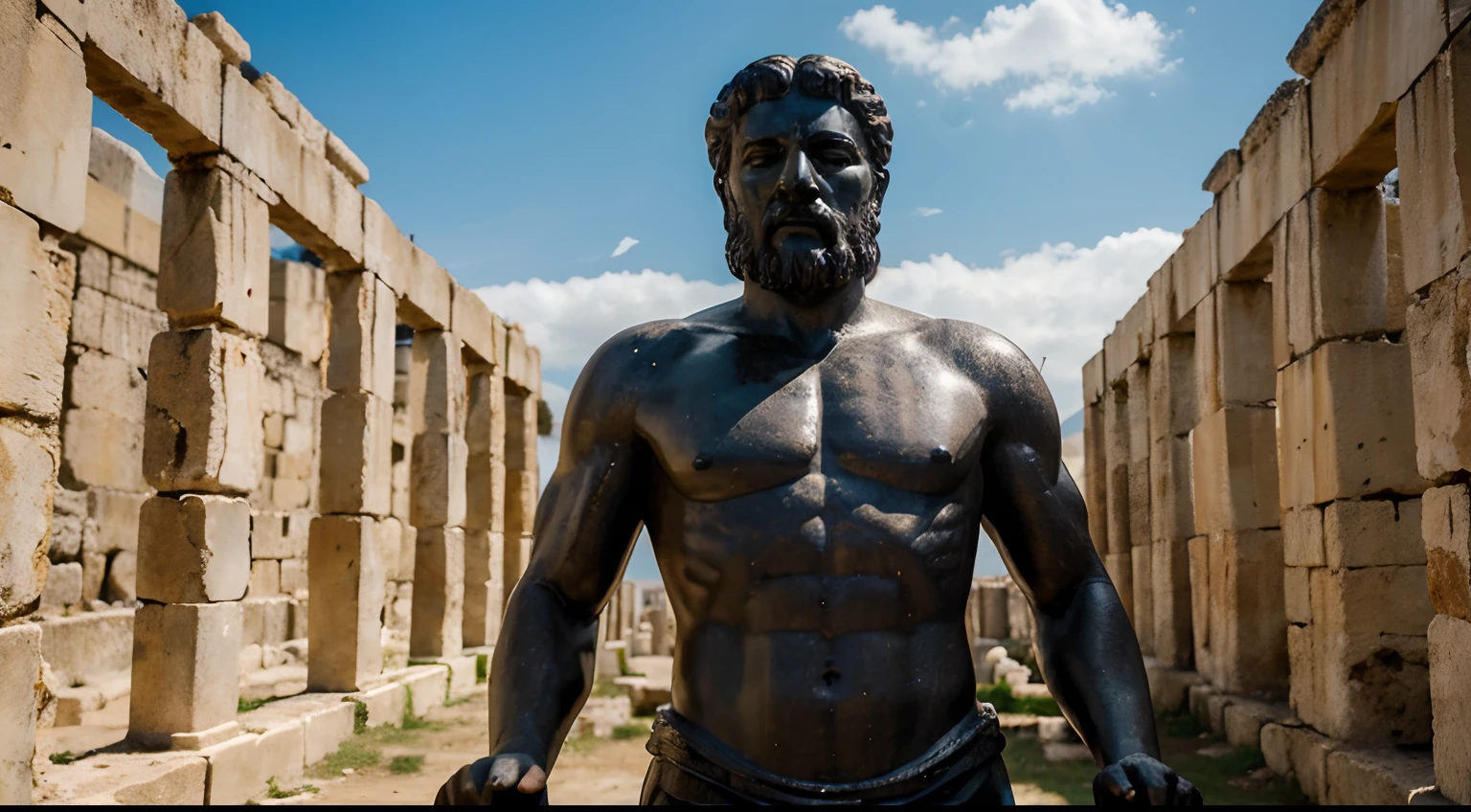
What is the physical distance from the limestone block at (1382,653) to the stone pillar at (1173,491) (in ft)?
16.7

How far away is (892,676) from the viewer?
81.1 inches

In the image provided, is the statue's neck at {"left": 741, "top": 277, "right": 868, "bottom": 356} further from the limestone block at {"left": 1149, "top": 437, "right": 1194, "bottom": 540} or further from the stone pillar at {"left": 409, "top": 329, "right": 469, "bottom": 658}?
the stone pillar at {"left": 409, "top": 329, "right": 469, "bottom": 658}

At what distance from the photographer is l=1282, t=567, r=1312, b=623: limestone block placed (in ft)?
26.0

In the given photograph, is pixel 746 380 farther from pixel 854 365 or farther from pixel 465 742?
pixel 465 742

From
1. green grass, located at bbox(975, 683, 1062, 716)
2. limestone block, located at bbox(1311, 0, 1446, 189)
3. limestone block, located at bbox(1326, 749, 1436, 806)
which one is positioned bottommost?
green grass, located at bbox(975, 683, 1062, 716)

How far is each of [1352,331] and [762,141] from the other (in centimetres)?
635

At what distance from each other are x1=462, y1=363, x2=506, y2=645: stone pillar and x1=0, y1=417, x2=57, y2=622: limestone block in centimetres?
923

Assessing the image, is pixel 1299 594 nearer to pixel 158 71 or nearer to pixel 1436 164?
pixel 1436 164

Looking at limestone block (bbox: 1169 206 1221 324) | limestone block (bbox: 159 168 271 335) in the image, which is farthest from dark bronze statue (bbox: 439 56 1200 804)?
limestone block (bbox: 1169 206 1221 324)

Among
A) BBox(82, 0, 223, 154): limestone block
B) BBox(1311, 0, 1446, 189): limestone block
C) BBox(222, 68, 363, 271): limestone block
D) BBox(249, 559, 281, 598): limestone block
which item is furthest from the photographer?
BBox(249, 559, 281, 598): limestone block

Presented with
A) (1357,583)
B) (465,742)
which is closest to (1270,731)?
(1357,583)

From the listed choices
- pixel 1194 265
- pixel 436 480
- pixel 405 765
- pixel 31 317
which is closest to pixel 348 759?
pixel 405 765

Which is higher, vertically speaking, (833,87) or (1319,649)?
(833,87)

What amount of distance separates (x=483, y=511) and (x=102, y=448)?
4.33 m
